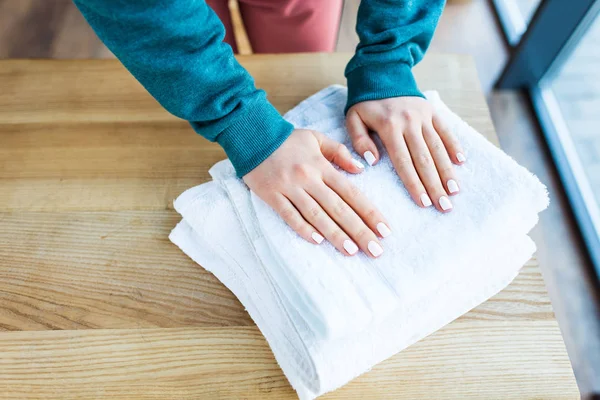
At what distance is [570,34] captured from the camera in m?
0.95

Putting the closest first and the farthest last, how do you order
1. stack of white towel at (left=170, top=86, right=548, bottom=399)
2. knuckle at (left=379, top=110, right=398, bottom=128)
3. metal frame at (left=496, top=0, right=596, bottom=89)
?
stack of white towel at (left=170, top=86, right=548, bottom=399)
knuckle at (left=379, top=110, right=398, bottom=128)
metal frame at (left=496, top=0, right=596, bottom=89)

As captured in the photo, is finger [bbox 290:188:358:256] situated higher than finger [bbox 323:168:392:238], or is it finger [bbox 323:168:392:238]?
finger [bbox 323:168:392:238]

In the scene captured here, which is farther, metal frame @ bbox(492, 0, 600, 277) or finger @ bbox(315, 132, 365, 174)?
metal frame @ bbox(492, 0, 600, 277)

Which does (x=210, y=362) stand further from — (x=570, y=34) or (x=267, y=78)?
(x=570, y=34)

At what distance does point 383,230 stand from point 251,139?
177 millimetres

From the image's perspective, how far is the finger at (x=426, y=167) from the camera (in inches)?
17.0

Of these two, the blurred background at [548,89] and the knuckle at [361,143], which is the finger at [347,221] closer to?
the knuckle at [361,143]

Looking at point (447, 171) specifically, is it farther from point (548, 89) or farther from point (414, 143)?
point (548, 89)

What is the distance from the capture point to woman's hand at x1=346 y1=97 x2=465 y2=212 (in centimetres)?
44

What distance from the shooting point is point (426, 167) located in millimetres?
452

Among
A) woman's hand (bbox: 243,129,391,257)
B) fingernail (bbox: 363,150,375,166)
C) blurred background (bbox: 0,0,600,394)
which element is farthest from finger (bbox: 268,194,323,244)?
blurred background (bbox: 0,0,600,394)

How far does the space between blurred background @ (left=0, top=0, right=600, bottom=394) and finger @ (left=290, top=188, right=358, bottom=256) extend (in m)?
0.76

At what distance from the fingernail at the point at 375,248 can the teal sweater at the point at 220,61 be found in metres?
0.15

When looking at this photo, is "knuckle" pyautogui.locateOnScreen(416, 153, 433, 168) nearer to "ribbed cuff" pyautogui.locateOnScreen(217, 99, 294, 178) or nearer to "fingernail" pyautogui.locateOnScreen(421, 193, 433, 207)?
"fingernail" pyautogui.locateOnScreen(421, 193, 433, 207)
